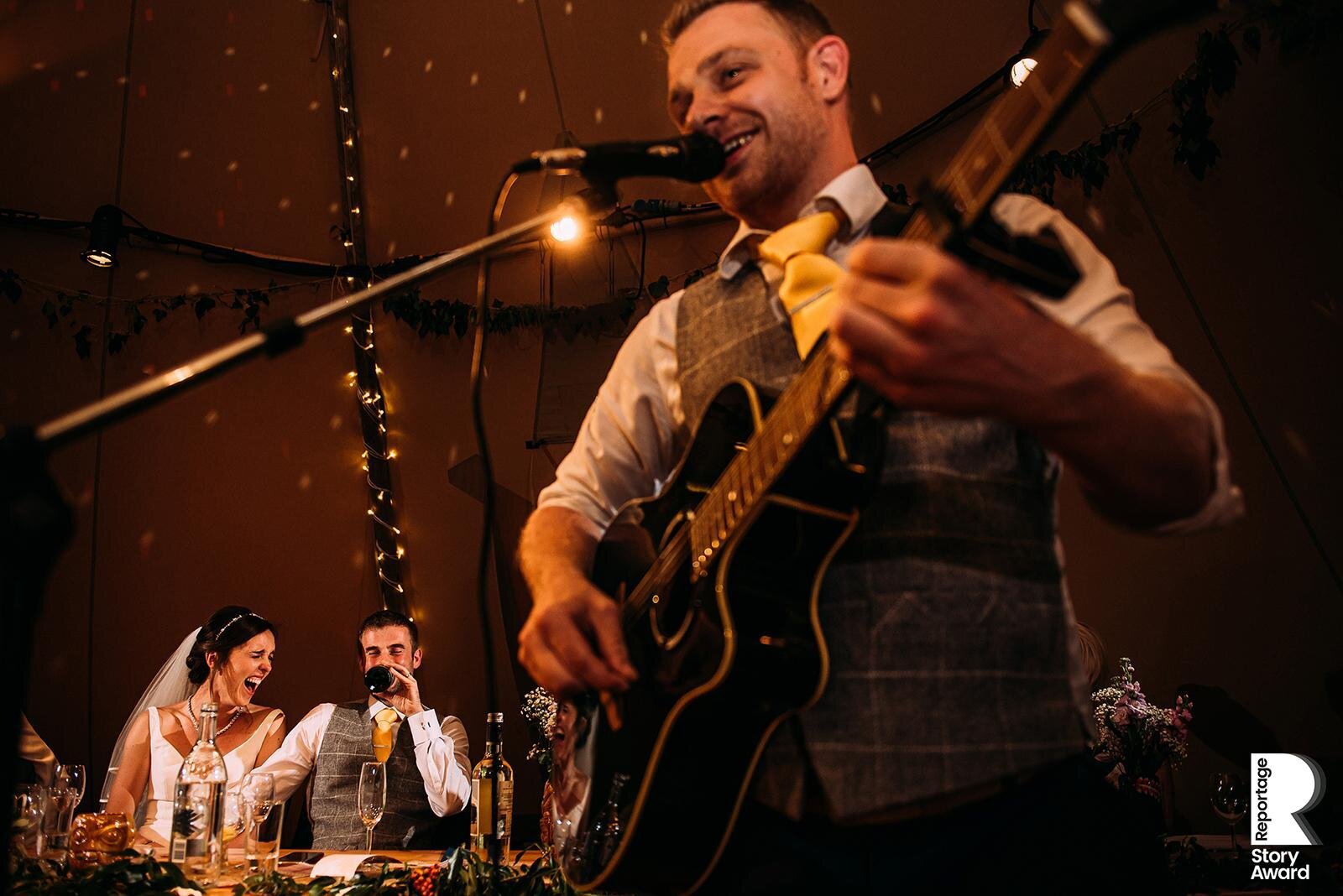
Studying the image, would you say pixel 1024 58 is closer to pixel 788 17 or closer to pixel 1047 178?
pixel 1047 178

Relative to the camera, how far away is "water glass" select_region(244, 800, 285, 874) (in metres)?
2.05

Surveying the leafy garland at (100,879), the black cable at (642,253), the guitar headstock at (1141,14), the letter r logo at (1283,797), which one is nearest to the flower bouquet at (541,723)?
the leafy garland at (100,879)

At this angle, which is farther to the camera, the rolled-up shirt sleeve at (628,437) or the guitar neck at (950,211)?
the rolled-up shirt sleeve at (628,437)

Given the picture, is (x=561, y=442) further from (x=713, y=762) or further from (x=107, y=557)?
(x=713, y=762)

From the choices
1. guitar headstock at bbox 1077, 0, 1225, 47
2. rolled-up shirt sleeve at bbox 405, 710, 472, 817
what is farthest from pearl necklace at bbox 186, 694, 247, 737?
guitar headstock at bbox 1077, 0, 1225, 47

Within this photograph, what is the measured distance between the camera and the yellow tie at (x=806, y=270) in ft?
3.18

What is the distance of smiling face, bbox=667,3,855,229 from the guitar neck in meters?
0.32

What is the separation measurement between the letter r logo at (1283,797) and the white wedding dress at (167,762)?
3284mm

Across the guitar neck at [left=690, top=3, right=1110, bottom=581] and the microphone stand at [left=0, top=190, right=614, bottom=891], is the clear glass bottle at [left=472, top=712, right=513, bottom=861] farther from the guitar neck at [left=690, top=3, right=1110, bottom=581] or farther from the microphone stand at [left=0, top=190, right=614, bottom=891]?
the microphone stand at [left=0, top=190, right=614, bottom=891]

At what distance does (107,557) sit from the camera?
4.77 m

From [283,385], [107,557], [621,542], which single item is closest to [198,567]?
[107,557]

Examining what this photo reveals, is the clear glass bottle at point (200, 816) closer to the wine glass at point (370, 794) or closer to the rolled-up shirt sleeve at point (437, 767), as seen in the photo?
the wine glass at point (370, 794)

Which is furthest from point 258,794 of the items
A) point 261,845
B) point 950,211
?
point 950,211

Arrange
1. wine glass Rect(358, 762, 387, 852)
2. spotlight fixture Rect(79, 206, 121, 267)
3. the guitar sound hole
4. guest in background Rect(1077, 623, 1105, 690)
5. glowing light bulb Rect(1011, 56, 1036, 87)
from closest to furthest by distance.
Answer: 1. the guitar sound hole
2. wine glass Rect(358, 762, 387, 852)
3. glowing light bulb Rect(1011, 56, 1036, 87)
4. guest in background Rect(1077, 623, 1105, 690)
5. spotlight fixture Rect(79, 206, 121, 267)
